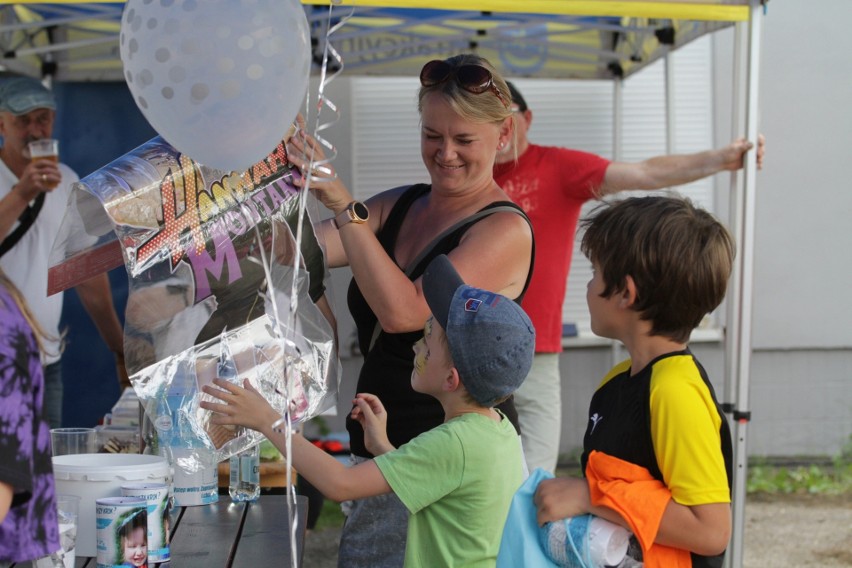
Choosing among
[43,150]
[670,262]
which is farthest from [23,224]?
[670,262]

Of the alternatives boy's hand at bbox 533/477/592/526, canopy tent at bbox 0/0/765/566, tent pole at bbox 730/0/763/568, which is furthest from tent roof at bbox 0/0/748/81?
boy's hand at bbox 533/477/592/526

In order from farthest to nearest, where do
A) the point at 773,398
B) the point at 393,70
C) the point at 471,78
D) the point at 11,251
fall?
the point at 773,398 < the point at 393,70 < the point at 11,251 < the point at 471,78

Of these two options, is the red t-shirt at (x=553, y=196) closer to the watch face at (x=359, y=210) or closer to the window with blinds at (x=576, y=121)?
the window with blinds at (x=576, y=121)

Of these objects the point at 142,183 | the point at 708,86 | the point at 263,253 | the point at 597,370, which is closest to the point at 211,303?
the point at 263,253

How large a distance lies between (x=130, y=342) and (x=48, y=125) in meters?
2.79

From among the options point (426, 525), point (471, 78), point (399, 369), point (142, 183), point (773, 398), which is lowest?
point (773, 398)

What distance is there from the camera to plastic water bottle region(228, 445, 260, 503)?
2582 millimetres

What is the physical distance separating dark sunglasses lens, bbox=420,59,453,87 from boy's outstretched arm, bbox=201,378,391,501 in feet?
2.88

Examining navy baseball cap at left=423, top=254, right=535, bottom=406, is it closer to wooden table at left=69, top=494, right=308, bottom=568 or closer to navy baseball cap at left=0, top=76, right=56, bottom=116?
wooden table at left=69, top=494, right=308, bottom=568

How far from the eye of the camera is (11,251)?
166 inches

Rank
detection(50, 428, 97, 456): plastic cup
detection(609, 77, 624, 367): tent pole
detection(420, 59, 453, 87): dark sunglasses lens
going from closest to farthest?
detection(420, 59, 453, 87): dark sunglasses lens < detection(50, 428, 97, 456): plastic cup < detection(609, 77, 624, 367): tent pole

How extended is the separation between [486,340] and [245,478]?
3.23 ft

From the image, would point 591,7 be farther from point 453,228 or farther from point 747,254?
point 453,228

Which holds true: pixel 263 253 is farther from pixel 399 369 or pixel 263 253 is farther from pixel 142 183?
pixel 399 369
